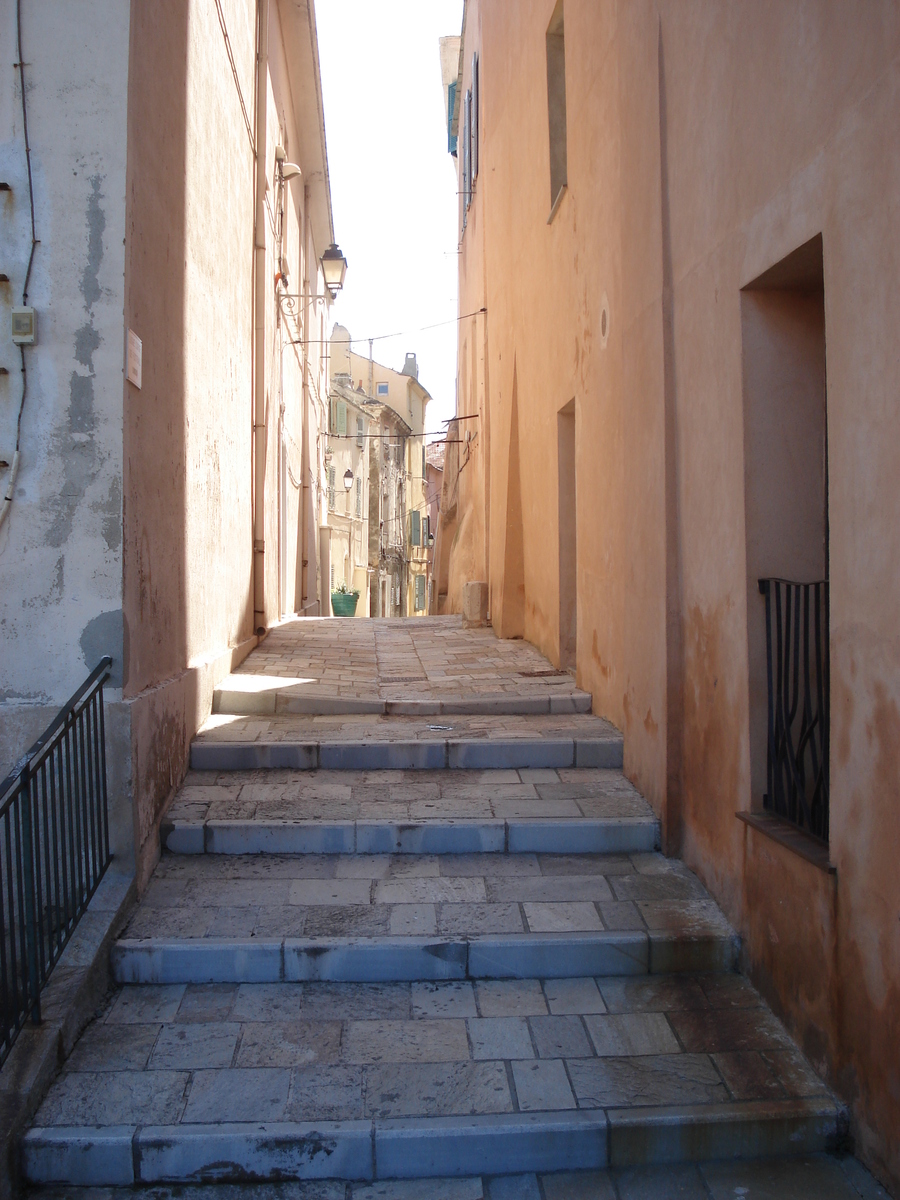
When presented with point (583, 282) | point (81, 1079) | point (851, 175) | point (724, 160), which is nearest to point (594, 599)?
point (583, 282)

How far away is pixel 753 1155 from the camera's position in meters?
3.28

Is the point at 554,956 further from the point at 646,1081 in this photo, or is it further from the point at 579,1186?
the point at 579,1186

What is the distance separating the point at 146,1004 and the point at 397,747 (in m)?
2.12

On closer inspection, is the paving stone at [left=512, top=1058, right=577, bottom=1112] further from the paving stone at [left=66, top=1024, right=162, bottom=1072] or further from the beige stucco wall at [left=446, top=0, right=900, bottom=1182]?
the paving stone at [left=66, top=1024, right=162, bottom=1072]

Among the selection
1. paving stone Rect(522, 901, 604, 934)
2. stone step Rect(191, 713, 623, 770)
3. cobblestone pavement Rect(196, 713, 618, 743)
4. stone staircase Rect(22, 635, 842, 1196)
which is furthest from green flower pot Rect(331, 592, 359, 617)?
paving stone Rect(522, 901, 604, 934)

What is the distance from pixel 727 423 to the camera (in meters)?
4.24

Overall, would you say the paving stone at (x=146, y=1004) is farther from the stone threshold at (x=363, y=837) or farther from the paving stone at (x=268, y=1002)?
the stone threshold at (x=363, y=837)

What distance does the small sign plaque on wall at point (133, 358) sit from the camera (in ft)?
14.0

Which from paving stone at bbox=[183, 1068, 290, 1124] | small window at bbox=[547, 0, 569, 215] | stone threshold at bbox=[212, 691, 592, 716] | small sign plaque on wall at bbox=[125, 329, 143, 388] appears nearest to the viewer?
paving stone at bbox=[183, 1068, 290, 1124]

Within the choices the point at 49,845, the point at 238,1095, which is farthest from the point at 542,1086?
the point at 49,845

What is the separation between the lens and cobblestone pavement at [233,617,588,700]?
718 cm

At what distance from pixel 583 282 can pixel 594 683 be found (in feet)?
9.05

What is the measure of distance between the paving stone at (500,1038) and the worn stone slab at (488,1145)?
1.11ft

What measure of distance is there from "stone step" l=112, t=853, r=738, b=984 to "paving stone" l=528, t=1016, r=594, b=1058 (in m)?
0.30
